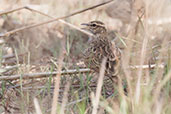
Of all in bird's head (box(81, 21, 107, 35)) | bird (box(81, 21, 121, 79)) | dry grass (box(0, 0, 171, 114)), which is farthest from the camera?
bird's head (box(81, 21, 107, 35))

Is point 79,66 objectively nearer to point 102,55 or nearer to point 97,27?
point 97,27

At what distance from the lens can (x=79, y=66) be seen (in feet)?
17.1

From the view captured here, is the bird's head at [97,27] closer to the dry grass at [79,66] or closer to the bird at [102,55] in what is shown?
the bird at [102,55]

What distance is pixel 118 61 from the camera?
4.02 metres

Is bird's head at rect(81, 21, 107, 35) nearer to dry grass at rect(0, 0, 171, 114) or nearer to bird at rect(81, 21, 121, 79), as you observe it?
bird at rect(81, 21, 121, 79)

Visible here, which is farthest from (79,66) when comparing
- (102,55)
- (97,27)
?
(102,55)

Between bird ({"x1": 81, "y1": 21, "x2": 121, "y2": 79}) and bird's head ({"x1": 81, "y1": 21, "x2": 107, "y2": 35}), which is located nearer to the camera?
bird ({"x1": 81, "y1": 21, "x2": 121, "y2": 79})

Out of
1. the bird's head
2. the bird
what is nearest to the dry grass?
the bird

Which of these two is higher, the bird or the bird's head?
the bird's head

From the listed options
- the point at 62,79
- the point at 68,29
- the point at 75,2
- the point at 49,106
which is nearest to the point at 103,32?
the point at 62,79

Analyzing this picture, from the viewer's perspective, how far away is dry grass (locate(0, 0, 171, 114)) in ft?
9.77

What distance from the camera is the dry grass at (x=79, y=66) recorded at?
298cm

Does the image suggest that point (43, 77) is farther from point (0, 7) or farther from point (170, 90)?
point (0, 7)

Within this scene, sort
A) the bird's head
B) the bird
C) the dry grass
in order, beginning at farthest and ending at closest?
the bird's head, the bird, the dry grass
